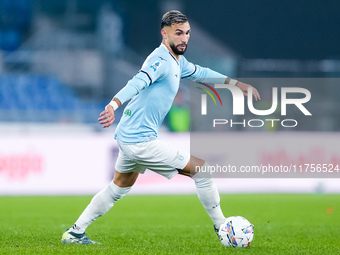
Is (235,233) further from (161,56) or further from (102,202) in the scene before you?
(161,56)

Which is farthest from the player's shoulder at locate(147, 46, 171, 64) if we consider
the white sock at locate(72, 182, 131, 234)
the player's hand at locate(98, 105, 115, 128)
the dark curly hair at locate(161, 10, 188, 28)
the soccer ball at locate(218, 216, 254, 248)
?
the soccer ball at locate(218, 216, 254, 248)

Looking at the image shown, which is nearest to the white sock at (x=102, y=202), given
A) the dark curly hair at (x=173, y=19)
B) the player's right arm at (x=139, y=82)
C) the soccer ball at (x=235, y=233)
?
the soccer ball at (x=235, y=233)

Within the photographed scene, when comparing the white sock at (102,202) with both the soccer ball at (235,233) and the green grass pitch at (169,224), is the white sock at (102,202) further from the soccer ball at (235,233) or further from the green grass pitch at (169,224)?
the soccer ball at (235,233)

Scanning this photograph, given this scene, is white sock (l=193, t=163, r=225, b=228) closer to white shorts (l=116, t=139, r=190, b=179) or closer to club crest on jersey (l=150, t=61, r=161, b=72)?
white shorts (l=116, t=139, r=190, b=179)

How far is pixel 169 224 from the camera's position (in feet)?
31.0

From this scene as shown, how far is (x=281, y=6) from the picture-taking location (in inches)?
897

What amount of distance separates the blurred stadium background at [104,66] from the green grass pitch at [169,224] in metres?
0.73

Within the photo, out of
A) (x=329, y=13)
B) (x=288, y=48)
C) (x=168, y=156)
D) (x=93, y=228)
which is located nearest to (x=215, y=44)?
(x=288, y=48)

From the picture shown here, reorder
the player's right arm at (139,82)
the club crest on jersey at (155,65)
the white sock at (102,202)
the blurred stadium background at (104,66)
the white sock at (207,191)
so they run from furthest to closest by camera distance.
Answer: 1. the blurred stadium background at (104,66)
2. the white sock at (102,202)
3. the white sock at (207,191)
4. the club crest on jersey at (155,65)
5. the player's right arm at (139,82)

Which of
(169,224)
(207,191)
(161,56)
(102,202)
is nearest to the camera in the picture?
(161,56)

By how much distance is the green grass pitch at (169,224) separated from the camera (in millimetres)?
6227

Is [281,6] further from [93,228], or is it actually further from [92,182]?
[93,228]

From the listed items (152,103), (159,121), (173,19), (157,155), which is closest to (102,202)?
(157,155)

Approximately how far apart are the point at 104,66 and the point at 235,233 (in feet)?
47.8
